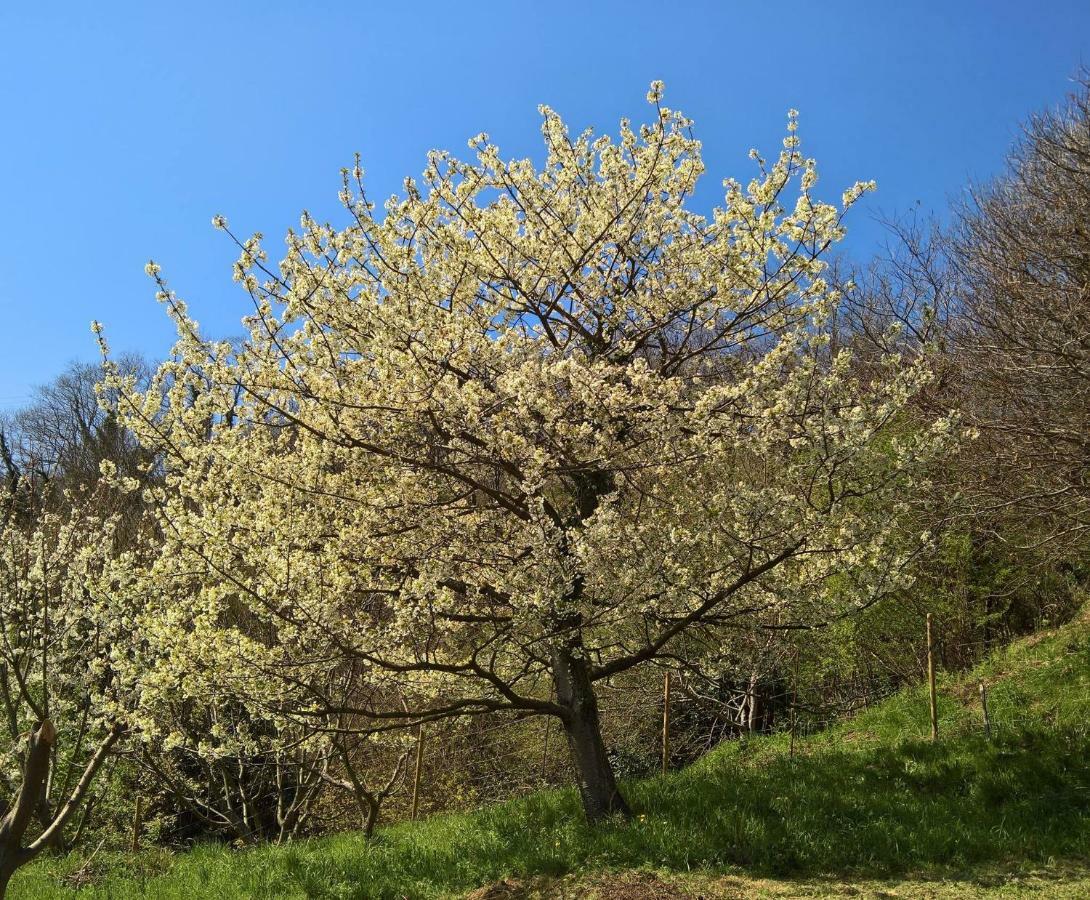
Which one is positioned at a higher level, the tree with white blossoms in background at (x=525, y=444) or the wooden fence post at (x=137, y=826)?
the tree with white blossoms in background at (x=525, y=444)

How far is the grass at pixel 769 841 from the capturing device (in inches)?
211

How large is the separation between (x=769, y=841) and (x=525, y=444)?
126 inches

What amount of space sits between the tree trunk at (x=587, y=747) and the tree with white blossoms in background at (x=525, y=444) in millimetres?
19

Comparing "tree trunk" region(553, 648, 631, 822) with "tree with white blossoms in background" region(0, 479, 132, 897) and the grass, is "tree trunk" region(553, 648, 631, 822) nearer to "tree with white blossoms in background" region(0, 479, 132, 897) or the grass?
the grass

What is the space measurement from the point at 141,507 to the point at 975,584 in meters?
13.6

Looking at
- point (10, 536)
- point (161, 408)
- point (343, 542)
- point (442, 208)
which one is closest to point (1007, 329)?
point (442, 208)

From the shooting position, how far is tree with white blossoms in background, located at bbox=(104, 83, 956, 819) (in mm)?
5523

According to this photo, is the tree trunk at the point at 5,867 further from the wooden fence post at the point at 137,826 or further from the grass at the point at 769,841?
the wooden fence post at the point at 137,826

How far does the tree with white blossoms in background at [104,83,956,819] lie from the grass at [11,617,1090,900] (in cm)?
74

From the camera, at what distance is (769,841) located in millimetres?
5707

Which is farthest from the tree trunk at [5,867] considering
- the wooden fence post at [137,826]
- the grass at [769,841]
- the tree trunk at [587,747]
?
the wooden fence post at [137,826]

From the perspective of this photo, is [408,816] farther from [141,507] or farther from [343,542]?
[141,507]

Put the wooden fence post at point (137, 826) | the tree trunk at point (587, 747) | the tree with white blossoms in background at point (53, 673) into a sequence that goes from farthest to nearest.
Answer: the wooden fence post at point (137, 826)
the tree trunk at point (587, 747)
the tree with white blossoms in background at point (53, 673)

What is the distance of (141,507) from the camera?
14969 millimetres
